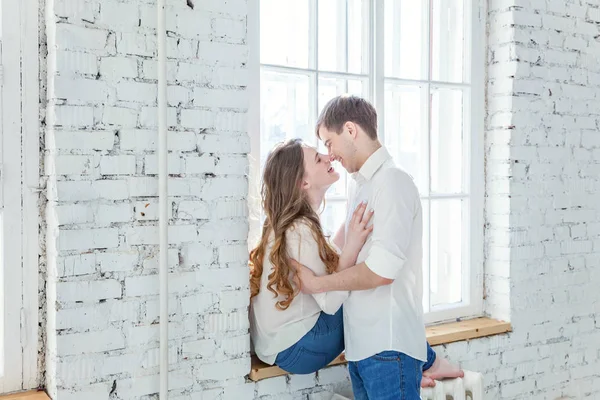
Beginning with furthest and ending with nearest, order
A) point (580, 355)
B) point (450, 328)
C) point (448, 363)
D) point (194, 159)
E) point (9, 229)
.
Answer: point (580, 355) < point (450, 328) < point (448, 363) < point (194, 159) < point (9, 229)

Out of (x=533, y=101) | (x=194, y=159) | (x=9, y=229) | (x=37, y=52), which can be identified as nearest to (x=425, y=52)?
(x=533, y=101)

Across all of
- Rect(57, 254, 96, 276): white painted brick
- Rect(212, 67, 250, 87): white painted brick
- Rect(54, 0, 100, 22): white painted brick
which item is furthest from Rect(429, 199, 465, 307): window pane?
Rect(54, 0, 100, 22): white painted brick

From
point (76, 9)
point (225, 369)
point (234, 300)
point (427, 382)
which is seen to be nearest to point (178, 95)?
point (76, 9)

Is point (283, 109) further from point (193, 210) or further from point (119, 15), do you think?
point (119, 15)

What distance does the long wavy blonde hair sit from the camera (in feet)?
7.88

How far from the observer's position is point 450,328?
310 cm

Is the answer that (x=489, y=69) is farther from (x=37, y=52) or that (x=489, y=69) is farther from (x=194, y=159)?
(x=37, y=52)

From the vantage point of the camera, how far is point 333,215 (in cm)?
285

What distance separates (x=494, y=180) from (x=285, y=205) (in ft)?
4.27

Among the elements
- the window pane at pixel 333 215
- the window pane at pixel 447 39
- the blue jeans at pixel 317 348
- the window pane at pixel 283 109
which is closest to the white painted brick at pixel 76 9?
the window pane at pixel 283 109

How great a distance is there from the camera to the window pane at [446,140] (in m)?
3.20

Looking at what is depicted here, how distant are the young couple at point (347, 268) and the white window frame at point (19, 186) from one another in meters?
0.80

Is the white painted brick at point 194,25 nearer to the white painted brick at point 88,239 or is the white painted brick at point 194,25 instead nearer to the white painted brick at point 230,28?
the white painted brick at point 230,28

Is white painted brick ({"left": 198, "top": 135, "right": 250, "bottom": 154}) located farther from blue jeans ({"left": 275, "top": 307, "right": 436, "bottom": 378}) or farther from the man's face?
blue jeans ({"left": 275, "top": 307, "right": 436, "bottom": 378})
